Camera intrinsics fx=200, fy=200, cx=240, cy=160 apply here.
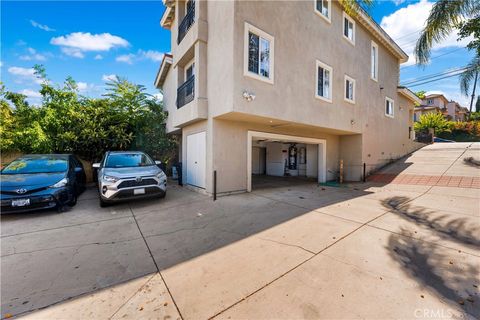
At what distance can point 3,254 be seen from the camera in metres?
3.47

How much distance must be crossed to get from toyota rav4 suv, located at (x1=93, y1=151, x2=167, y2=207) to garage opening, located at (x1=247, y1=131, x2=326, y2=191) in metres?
6.88

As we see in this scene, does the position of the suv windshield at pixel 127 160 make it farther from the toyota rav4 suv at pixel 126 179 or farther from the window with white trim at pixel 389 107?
the window with white trim at pixel 389 107

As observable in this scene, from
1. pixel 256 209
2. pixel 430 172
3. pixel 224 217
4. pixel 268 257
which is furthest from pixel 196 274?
pixel 430 172

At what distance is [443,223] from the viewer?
4.72m

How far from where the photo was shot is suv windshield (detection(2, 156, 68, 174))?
5821mm

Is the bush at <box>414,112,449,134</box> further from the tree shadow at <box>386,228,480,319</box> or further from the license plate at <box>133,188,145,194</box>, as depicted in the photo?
the license plate at <box>133,188,145,194</box>

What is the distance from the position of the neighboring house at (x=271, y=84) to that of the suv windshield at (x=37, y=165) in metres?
4.53

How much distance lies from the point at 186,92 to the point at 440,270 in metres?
9.61

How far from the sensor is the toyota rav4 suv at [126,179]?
5828 mm

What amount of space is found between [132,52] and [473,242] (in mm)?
14450

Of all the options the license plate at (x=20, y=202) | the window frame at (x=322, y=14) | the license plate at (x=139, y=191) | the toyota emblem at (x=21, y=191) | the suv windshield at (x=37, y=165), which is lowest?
the license plate at (x=20, y=202)

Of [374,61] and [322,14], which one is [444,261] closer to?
[322,14]

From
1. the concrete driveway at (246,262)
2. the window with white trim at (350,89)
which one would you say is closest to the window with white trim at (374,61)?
the window with white trim at (350,89)

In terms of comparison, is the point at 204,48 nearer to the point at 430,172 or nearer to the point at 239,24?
the point at 239,24
